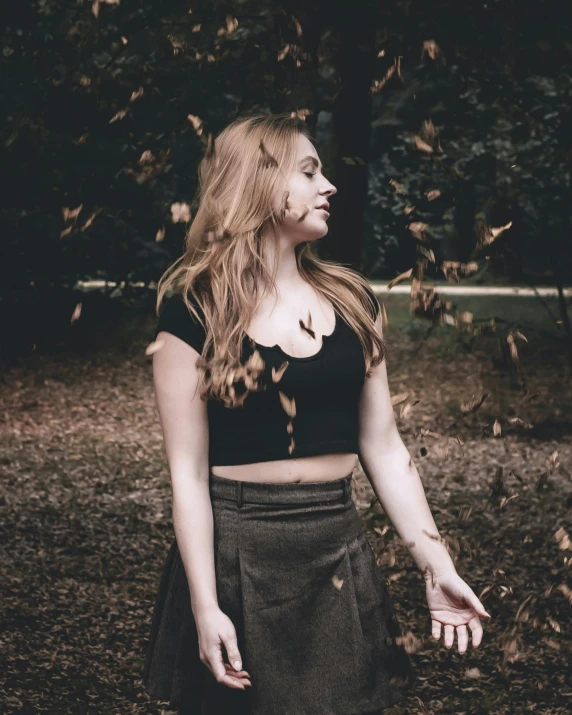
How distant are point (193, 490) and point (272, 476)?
17cm

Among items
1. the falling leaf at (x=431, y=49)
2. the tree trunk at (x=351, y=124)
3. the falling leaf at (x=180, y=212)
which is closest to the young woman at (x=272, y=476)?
the falling leaf at (x=180, y=212)

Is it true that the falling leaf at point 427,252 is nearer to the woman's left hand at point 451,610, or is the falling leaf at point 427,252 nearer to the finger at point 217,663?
the woman's left hand at point 451,610

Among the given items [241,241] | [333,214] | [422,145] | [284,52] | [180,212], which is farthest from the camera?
[333,214]

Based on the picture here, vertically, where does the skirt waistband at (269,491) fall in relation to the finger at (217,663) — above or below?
above

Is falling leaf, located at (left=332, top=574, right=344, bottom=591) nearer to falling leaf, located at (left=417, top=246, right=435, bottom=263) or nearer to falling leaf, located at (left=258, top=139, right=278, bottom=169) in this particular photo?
falling leaf, located at (left=258, top=139, right=278, bottom=169)

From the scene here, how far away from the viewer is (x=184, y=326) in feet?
7.11

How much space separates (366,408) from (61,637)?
3439 mm

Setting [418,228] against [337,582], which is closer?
[337,582]

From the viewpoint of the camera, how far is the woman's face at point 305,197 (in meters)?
2.27

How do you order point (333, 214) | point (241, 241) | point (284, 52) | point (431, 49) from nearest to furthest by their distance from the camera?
point (241, 241)
point (431, 49)
point (284, 52)
point (333, 214)

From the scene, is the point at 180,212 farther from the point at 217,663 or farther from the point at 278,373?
the point at 217,663

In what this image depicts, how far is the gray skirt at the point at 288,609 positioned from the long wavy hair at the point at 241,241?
29 centimetres

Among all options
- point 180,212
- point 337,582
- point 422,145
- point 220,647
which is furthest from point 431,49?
point 220,647

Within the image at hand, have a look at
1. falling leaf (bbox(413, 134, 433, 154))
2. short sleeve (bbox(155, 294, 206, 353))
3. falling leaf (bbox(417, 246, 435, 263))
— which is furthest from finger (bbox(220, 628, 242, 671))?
falling leaf (bbox(413, 134, 433, 154))
